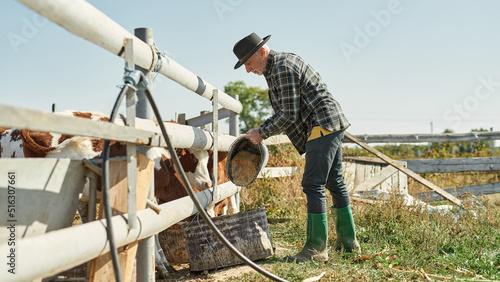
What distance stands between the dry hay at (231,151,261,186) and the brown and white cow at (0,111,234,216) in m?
0.56

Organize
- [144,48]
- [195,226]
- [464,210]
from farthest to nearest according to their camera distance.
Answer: [464,210] → [195,226] → [144,48]

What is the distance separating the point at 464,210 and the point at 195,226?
11.5 feet

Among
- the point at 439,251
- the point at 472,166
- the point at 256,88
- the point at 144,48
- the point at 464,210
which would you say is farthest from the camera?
the point at 256,88

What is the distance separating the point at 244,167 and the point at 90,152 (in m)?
1.45

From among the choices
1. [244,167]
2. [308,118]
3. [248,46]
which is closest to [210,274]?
[244,167]

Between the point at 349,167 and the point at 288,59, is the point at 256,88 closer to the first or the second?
the point at 349,167

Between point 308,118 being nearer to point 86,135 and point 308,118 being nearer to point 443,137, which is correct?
point 86,135

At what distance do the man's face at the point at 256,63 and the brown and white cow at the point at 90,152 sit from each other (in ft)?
3.96

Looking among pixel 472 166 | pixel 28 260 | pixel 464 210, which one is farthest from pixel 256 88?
pixel 28 260

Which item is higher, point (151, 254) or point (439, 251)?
point (151, 254)

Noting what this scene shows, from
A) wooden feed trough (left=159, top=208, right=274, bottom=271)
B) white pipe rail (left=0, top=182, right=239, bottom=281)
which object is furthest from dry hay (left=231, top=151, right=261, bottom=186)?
white pipe rail (left=0, top=182, right=239, bottom=281)

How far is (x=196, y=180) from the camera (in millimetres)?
4613

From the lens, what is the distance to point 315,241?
3.77m

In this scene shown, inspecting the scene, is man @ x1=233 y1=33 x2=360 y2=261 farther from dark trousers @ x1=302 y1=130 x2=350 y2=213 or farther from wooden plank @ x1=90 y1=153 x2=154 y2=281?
wooden plank @ x1=90 y1=153 x2=154 y2=281
